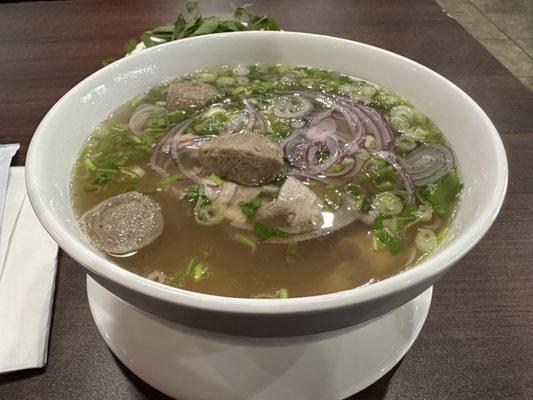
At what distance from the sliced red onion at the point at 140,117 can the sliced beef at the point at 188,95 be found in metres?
0.06

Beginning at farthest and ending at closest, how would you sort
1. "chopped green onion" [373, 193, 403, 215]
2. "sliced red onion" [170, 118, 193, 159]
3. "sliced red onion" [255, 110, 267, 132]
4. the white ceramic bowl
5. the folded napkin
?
"sliced red onion" [255, 110, 267, 132]
"sliced red onion" [170, 118, 193, 159]
"chopped green onion" [373, 193, 403, 215]
the folded napkin
the white ceramic bowl

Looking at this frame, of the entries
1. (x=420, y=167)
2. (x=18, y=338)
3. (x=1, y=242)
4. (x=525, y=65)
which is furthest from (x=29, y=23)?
(x=525, y=65)

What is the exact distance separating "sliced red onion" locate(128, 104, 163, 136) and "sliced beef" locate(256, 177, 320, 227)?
1.96ft

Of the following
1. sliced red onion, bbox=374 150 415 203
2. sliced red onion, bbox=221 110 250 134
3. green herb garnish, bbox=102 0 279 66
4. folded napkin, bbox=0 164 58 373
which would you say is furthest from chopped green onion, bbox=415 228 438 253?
green herb garnish, bbox=102 0 279 66

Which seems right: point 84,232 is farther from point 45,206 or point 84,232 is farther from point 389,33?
point 389,33

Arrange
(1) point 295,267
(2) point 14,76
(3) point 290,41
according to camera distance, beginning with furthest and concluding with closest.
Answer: (2) point 14,76 < (3) point 290,41 < (1) point 295,267

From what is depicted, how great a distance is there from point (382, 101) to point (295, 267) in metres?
0.82

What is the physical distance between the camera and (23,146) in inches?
78.8

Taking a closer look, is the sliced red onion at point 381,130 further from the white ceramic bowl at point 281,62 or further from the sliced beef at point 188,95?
the sliced beef at point 188,95

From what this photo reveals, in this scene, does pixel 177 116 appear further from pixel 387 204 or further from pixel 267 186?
pixel 387 204

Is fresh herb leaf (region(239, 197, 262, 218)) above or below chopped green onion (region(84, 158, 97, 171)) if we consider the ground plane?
above

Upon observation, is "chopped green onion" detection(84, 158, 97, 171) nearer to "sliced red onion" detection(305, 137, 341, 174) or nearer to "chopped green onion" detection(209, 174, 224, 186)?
"chopped green onion" detection(209, 174, 224, 186)

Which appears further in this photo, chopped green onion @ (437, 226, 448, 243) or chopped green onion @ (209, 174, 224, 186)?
chopped green onion @ (209, 174, 224, 186)

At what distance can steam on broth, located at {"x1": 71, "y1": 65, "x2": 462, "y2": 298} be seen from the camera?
1.18m
